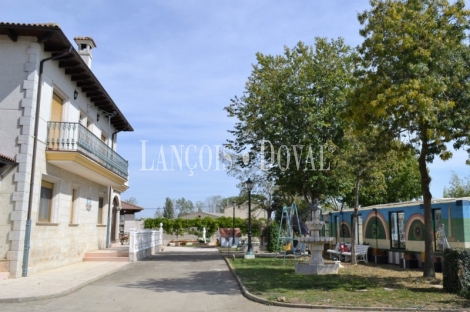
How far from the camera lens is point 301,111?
21.5 meters

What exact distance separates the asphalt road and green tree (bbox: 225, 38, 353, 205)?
7.95 metres

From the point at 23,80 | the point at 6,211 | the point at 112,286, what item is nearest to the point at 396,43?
the point at 112,286

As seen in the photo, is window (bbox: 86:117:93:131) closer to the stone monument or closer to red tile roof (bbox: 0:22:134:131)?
red tile roof (bbox: 0:22:134:131)

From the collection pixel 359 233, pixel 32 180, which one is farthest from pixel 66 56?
pixel 359 233

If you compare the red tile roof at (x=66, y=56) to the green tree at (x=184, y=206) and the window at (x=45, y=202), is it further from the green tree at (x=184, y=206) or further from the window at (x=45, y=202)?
the green tree at (x=184, y=206)

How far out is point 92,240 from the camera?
21.3m

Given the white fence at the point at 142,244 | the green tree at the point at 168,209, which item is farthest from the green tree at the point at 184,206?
the white fence at the point at 142,244

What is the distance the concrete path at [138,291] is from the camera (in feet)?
30.8

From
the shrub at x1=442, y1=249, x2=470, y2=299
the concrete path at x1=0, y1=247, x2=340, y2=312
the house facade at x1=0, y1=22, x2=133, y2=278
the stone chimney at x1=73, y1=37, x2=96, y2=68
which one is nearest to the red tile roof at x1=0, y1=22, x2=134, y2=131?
the house facade at x1=0, y1=22, x2=133, y2=278

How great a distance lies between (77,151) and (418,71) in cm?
1098

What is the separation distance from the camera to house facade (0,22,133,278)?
13438mm

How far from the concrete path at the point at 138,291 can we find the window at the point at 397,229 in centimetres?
845

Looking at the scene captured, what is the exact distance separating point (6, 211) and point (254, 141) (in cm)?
1347

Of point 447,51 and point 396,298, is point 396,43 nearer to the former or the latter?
point 447,51
